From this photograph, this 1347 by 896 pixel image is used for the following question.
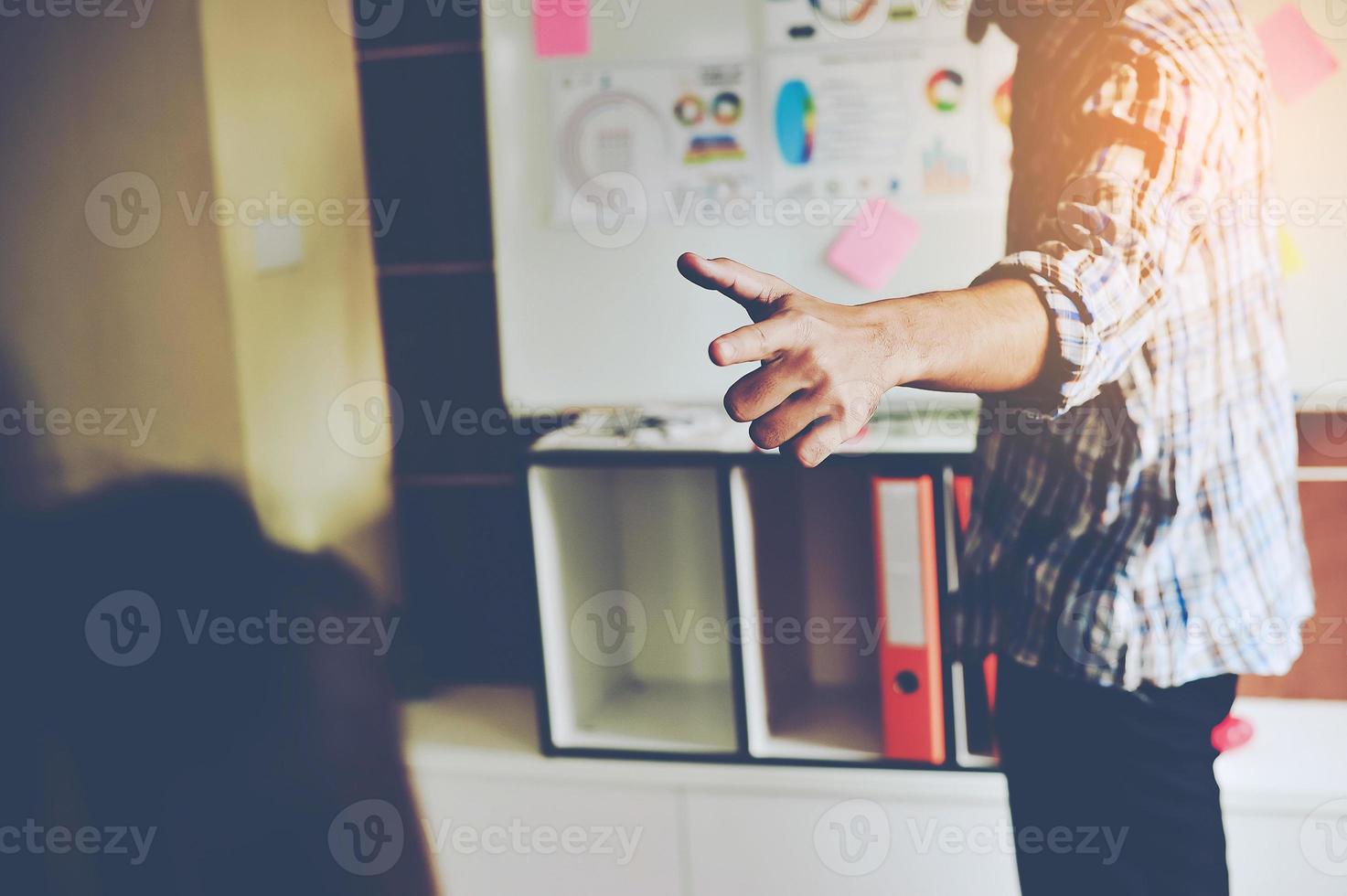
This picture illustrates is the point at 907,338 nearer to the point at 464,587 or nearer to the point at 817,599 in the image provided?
the point at 817,599

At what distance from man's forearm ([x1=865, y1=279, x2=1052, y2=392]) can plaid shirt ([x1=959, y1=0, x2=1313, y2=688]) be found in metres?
0.11

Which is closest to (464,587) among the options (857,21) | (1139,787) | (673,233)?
(673,233)

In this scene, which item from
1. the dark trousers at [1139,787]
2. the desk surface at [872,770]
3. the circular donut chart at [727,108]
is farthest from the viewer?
the circular donut chart at [727,108]

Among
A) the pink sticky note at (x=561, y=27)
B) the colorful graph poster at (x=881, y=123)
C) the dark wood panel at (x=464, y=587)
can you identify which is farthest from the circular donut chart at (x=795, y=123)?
the dark wood panel at (x=464, y=587)

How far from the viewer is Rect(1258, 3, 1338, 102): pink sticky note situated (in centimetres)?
152

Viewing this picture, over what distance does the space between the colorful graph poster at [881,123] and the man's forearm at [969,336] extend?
3.22 feet

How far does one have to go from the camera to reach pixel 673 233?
5.68ft

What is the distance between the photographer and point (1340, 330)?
61.6 inches

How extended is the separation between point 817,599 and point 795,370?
1.26 metres

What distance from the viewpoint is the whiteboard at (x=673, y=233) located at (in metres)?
1.58

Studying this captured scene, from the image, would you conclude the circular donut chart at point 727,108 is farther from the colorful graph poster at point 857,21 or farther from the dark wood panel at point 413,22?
the dark wood panel at point 413,22

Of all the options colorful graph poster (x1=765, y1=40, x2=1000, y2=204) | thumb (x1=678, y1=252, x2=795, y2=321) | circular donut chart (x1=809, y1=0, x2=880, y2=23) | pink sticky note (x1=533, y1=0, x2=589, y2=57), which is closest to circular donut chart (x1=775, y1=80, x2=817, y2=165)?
colorful graph poster (x1=765, y1=40, x2=1000, y2=204)

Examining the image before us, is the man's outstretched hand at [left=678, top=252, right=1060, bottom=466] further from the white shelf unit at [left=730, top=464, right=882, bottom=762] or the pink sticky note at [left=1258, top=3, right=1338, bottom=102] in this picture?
the pink sticky note at [left=1258, top=3, right=1338, bottom=102]

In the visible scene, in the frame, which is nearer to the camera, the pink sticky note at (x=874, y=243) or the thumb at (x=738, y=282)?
the thumb at (x=738, y=282)
